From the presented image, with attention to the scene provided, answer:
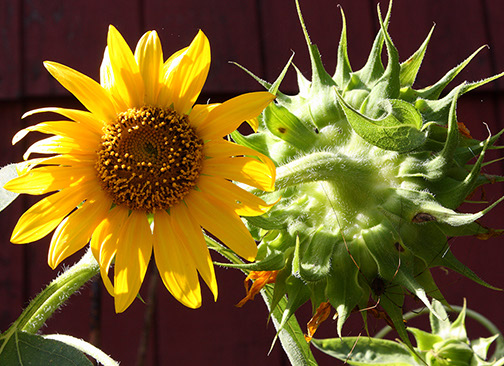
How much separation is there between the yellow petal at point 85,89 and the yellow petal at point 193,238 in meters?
0.10

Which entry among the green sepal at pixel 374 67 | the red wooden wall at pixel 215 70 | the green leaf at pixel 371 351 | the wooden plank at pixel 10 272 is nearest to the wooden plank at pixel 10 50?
the red wooden wall at pixel 215 70

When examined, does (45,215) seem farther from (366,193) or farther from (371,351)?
(371,351)

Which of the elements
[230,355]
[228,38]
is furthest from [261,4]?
[230,355]

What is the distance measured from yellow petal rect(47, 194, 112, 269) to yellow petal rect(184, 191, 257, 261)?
0.08 metres

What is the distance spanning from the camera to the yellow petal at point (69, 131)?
502 mm

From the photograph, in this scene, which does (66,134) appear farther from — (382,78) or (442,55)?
(442,55)

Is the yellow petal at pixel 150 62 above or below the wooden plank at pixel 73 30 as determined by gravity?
above

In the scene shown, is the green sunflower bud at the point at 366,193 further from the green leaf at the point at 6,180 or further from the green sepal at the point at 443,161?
the green leaf at the point at 6,180

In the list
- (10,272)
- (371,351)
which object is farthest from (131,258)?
(10,272)

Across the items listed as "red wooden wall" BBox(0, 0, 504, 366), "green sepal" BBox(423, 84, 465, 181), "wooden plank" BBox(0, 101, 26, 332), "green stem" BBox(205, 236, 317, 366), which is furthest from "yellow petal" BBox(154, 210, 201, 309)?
"wooden plank" BBox(0, 101, 26, 332)

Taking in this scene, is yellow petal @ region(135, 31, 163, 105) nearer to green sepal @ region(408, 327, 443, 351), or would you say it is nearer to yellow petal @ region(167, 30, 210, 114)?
yellow petal @ region(167, 30, 210, 114)

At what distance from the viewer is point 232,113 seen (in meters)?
0.51

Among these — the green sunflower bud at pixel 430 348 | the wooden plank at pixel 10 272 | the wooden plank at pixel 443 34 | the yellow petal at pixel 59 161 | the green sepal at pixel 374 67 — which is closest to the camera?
the yellow petal at pixel 59 161

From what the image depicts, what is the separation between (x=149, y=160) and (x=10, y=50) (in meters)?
1.19
